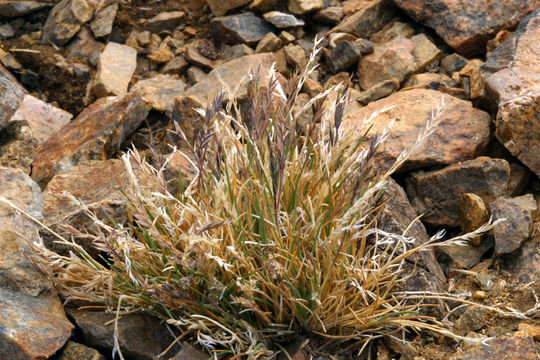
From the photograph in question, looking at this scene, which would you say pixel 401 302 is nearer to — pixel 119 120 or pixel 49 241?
pixel 49 241

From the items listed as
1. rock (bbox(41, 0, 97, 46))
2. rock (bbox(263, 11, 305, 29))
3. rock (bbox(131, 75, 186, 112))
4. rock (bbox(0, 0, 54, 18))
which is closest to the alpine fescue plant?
rock (bbox(131, 75, 186, 112))

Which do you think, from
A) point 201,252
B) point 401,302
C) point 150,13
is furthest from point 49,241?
point 150,13

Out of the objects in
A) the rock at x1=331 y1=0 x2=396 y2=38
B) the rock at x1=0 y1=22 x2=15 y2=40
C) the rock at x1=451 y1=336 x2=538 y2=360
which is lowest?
the rock at x1=451 y1=336 x2=538 y2=360

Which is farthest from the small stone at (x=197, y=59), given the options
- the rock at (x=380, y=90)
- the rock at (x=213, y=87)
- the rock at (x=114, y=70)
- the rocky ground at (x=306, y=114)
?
the rock at (x=380, y=90)

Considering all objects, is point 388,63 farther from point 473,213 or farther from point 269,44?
point 473,213

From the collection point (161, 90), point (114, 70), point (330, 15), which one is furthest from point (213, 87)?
point (330, 15)

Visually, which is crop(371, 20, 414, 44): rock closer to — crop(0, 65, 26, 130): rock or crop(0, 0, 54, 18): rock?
crop(0, 65, 26, 130): rock
